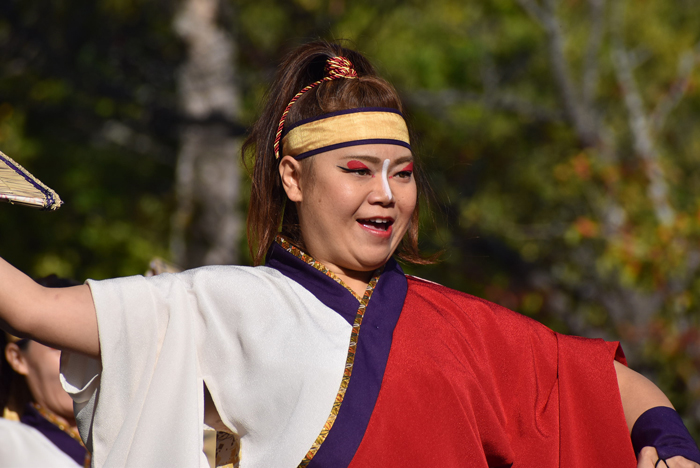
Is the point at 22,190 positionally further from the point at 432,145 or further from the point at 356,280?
the point at 432,145

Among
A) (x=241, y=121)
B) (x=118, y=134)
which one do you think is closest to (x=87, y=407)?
(x=241, y=121)

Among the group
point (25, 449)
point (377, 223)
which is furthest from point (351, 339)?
point (25, 449)

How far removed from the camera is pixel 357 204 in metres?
2.03

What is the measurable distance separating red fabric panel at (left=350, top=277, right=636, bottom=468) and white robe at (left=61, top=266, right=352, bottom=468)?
0.56ft

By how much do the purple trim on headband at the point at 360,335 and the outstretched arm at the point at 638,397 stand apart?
0.63 metres

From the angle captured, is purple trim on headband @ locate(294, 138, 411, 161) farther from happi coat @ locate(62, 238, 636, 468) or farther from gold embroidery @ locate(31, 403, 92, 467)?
gold embroidery @ locate(31, 403, 92, 467)

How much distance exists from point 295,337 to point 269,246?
427 millimetres

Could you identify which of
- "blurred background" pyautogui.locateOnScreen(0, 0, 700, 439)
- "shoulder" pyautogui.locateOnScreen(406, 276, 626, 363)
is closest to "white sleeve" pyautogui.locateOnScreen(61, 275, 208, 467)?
"shoulder" pyautogui.locateOnScreen(406, 276, 626, 363)

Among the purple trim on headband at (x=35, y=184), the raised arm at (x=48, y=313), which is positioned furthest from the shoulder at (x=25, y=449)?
the purple trim on headband at (x=35, y=184)

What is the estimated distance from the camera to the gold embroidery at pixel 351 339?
1849 millimetres

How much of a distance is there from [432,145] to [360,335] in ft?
11.7

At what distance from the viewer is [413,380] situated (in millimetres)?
1943

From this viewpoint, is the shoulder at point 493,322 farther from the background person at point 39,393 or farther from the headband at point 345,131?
the background person at point 39,393

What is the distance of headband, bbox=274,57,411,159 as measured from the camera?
2.06m
